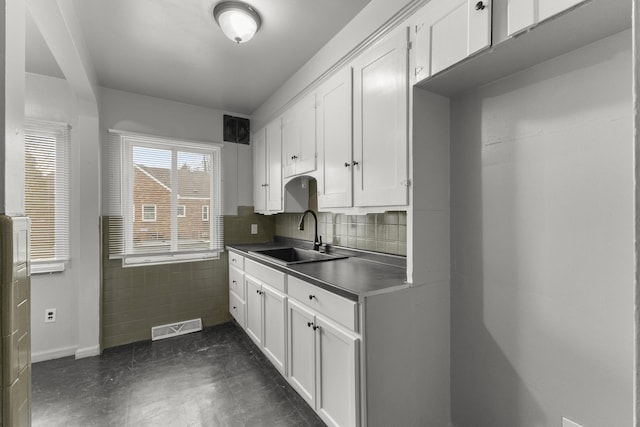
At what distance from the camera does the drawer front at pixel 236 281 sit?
2.90 m

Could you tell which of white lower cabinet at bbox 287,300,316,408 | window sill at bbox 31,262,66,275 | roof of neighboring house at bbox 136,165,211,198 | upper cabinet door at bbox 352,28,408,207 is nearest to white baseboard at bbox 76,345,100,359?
window sill at bbox 31,262,66,275

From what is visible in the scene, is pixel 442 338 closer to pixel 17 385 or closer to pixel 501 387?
pixel 501 387

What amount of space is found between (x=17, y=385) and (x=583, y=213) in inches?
70.9

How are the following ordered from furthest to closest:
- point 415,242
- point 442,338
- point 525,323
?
1. point 442,338
2. point 415,242
3. point 525,323

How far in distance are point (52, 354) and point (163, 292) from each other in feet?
3.15

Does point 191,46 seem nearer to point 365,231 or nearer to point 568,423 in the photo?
point 365,231

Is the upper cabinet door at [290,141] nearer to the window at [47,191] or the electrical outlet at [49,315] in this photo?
the window at [47,191]

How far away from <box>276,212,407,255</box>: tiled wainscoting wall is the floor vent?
4.67ft

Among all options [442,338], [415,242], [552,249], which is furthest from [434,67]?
[442,338]

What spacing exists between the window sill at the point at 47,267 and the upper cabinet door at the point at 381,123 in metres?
2.70

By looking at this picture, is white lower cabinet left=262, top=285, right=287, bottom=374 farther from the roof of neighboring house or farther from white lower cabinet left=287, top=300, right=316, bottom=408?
the roof of neighboring house

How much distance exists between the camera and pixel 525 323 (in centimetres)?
136

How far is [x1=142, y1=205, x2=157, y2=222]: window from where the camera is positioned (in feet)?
9.82

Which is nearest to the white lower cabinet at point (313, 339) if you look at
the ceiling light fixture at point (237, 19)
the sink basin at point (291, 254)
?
the sink basin at point (291, 254)
